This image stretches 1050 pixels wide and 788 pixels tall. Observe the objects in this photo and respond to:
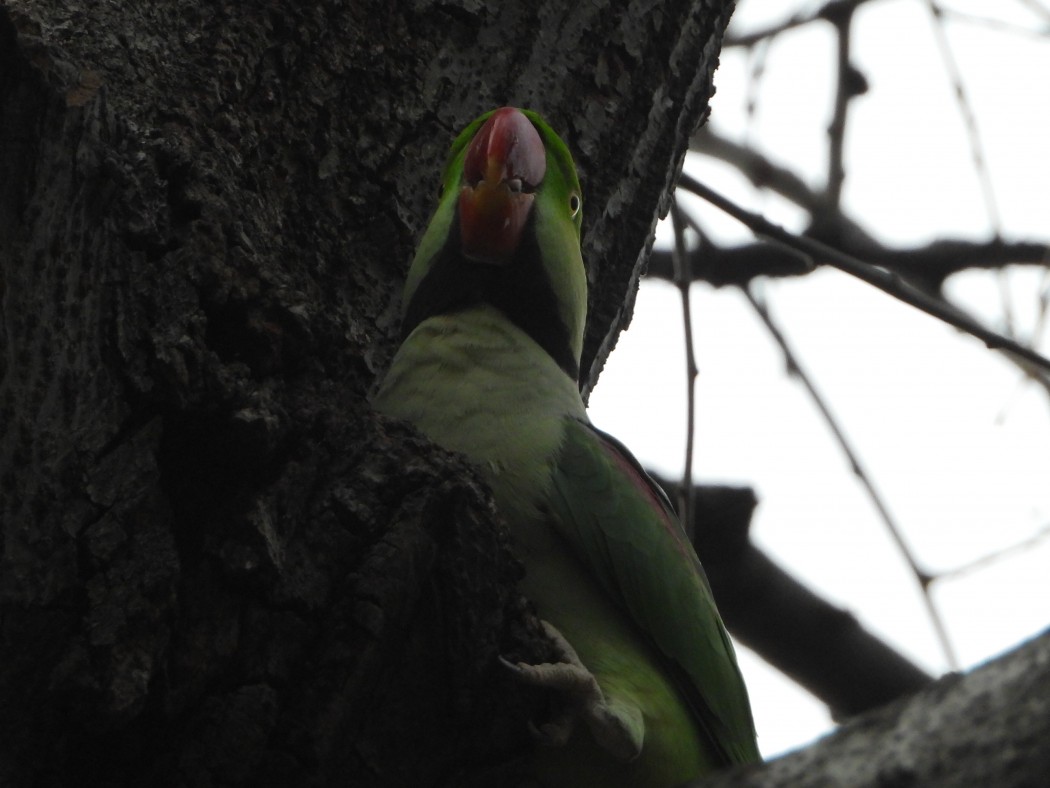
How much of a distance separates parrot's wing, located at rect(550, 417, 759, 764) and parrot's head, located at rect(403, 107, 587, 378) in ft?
1.29

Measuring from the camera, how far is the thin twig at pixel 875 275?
2883mm

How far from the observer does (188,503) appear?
1.68m

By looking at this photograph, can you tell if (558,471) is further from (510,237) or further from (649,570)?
(510,237)

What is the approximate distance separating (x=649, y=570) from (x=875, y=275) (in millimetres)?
1167

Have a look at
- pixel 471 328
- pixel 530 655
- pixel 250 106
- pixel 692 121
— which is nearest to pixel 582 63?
pixel 692 121

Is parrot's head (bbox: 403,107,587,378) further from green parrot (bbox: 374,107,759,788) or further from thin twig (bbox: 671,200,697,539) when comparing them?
thin twig (bbox: 671,200,697,539)

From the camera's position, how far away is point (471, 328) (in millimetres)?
2629

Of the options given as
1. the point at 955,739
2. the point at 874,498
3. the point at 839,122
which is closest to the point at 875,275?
the point at 874,498

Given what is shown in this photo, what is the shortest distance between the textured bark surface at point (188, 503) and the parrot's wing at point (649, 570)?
17.1 inches

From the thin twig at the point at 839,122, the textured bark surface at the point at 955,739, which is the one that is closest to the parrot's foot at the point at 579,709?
the textured bark surface at the point at 955,739

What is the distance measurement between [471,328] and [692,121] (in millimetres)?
781

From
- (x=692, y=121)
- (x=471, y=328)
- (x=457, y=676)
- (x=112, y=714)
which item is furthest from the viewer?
(x=692, y=121)

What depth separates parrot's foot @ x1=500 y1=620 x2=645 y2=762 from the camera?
1793 mm

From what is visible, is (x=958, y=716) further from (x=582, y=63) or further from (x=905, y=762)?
(x=582, y=63)
